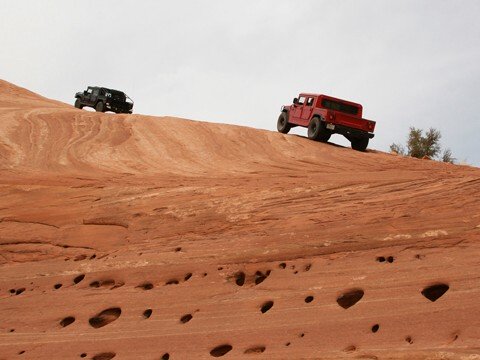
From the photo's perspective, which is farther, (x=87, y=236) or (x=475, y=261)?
(x=87, y=236)

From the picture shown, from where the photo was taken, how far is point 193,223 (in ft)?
27.9

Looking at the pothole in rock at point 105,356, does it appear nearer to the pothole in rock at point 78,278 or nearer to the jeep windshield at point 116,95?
the pothole in rock at point 78,278

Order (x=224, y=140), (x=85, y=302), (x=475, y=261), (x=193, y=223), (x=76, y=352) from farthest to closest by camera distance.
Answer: (x=224, y=140)
(x=193, y=223)
(x=85, y=302)
(x=76, y=352)
(x=475, y=261)

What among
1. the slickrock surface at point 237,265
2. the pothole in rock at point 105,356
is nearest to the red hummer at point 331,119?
the slickrock surface at point 237,265

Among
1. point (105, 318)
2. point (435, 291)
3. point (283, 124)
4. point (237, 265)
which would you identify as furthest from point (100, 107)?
point (435, 291)

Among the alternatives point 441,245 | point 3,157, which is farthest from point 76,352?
point 3,157

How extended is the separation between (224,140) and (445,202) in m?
8.35

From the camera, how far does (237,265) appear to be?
754 centimetres

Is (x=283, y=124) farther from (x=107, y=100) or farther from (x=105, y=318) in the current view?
(x=105, y=318)

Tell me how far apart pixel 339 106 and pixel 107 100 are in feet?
40.2

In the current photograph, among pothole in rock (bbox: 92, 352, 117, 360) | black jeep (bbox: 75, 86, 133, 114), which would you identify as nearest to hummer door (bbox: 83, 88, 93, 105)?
black jeep (bbox: 75, 86, 133, 114)

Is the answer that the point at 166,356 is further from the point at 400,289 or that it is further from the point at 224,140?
the point at 224,140

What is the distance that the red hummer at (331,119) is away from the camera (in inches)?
730

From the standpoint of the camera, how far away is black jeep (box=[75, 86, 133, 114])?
2745 cm
